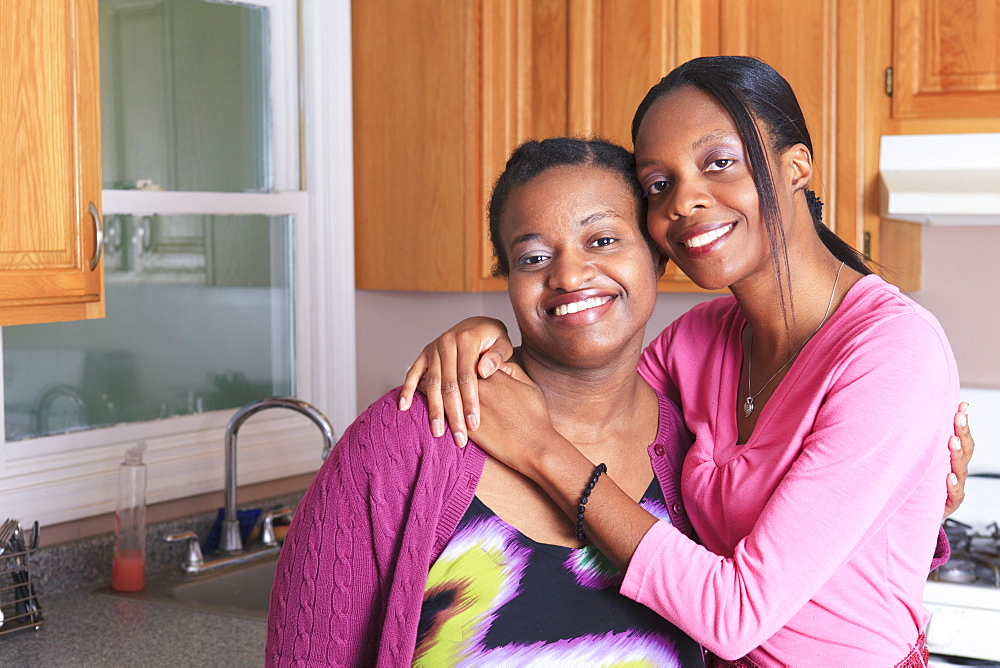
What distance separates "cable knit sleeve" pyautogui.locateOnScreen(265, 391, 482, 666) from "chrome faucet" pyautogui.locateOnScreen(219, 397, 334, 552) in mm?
1129

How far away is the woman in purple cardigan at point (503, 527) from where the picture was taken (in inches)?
48.1

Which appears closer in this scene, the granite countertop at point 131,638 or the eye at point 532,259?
the eye at point 532,259

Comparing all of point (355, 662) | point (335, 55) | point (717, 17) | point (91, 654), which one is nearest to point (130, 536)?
point (91, 654)

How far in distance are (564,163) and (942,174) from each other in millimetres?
1137

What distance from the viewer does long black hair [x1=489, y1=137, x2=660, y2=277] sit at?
1.32 m

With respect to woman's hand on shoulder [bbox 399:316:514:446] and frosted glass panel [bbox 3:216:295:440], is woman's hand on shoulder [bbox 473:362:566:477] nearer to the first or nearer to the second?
woman's hand on shoulder [bbox 399:316:514:446]

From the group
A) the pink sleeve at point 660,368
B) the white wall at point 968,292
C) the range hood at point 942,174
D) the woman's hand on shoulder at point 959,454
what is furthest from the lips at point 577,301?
the white wall at point 968,292

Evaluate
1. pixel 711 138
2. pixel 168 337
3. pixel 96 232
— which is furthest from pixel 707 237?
pixel 168 337

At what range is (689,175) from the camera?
1274 mm

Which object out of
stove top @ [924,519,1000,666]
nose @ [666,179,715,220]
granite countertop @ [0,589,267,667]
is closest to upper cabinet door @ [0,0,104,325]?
granite countertop @ [0,589,267,667]

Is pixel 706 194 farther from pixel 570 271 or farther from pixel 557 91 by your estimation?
pixel 557 91

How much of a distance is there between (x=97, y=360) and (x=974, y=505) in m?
2.10

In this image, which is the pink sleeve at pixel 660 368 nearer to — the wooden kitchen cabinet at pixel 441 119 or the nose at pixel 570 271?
the nose at pixel 570 271

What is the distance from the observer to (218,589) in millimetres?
2328
